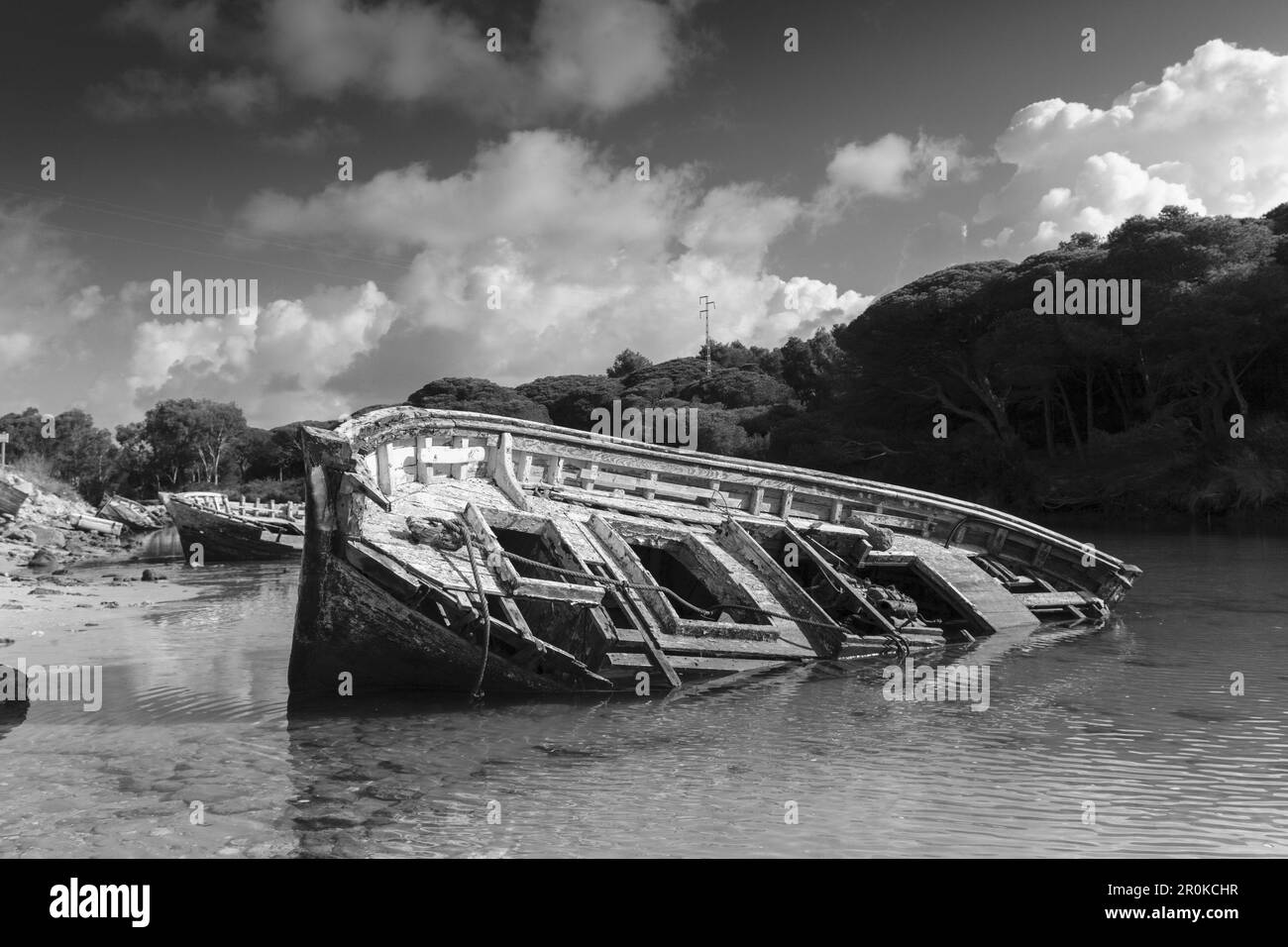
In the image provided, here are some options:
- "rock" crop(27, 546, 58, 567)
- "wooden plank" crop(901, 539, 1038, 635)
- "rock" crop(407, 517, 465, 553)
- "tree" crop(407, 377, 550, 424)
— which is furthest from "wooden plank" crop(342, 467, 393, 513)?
"tree" crop(407, 377, 550, 424)

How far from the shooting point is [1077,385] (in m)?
39.3

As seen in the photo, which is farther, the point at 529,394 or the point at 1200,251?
the point at 529,394

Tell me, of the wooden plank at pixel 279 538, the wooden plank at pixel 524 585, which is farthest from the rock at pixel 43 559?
the wooden plank at pixel 524 585

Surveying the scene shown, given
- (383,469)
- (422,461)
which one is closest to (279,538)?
(422,461)

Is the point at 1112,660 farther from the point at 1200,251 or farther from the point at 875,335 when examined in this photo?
the point at 875,335

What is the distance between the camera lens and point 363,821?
528 centimetres

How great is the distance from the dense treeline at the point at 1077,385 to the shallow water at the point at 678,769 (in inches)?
662

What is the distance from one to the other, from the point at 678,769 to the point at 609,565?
3.10m

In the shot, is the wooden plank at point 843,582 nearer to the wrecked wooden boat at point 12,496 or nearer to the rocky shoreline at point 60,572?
the rocky shoreline at point 60,572

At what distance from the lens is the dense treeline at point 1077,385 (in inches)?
1210

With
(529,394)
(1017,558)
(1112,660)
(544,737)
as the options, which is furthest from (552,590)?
(529,394)

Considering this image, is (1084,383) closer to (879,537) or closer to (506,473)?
(879,537)

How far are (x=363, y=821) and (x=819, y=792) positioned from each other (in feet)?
8.74
